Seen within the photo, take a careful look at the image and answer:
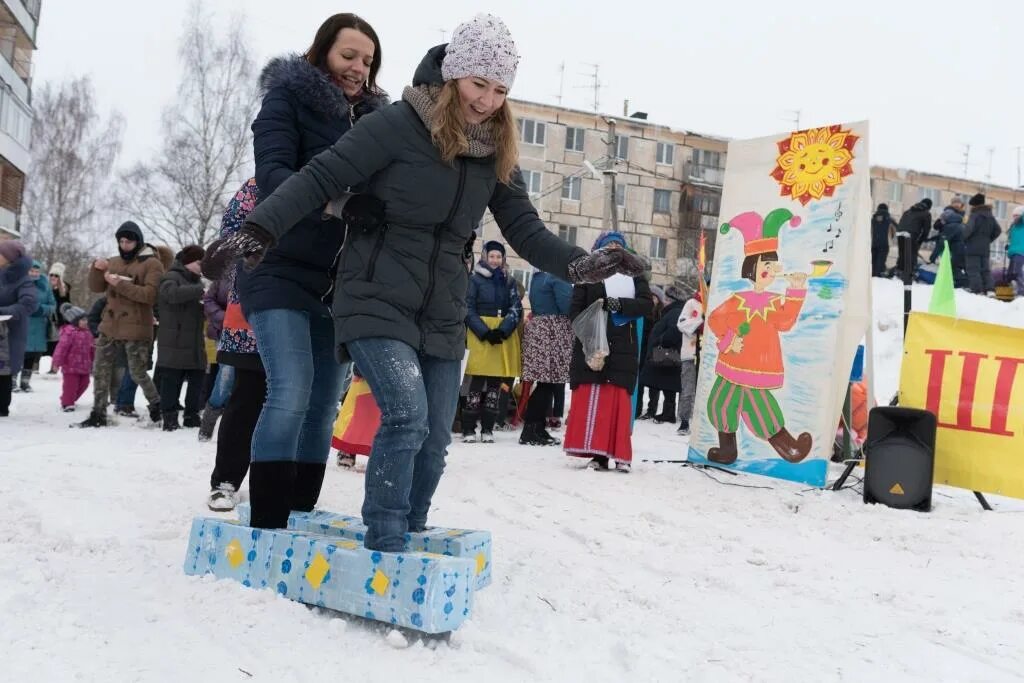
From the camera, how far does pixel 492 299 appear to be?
911 cm

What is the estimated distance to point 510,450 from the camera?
7.88 m

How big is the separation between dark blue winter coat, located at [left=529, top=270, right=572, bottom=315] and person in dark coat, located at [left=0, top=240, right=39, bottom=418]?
468cm

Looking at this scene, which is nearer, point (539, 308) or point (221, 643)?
point (221, 643)

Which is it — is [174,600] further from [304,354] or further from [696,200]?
[696,200]

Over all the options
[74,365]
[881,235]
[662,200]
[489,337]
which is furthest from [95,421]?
[662,200]

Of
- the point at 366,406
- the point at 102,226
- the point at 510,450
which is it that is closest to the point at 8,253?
the point at 366,406

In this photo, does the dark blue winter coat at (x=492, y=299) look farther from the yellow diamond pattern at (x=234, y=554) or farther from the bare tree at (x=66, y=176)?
the bare tree at (x=66, y=176)

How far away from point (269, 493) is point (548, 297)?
6.06 meters

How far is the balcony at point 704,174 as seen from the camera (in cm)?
3916

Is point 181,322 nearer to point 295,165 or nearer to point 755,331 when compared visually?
point 755,331

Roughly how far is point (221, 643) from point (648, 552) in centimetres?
213

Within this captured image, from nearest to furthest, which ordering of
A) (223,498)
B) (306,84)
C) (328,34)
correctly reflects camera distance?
(306,84)
(328,34)
(223,498)

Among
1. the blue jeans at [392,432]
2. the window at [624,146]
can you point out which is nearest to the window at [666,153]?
the window at [624,146]

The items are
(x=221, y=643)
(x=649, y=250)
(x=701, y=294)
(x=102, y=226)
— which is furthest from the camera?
(x=649, y=250)
